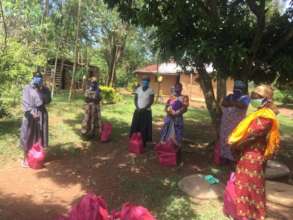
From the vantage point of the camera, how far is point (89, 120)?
9.48 m

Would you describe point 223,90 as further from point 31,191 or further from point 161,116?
point 161,116

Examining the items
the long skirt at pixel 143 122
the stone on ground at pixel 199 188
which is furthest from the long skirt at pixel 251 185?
the long skirt at pixel 143 122

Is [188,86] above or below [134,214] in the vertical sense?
above

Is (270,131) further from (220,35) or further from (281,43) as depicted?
(281,43)

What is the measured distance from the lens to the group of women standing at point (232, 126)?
4172 mm

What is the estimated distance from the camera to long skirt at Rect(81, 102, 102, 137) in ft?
31.0

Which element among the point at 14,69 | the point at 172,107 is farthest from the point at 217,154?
the point at 14,69

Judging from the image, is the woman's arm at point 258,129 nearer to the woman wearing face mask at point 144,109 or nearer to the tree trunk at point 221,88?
the tree trunk at point 221,88

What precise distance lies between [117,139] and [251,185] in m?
5.86

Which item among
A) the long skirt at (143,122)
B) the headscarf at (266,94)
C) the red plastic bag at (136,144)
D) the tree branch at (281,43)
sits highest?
the tree branch at (281,43)

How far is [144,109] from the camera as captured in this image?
866 centimetres

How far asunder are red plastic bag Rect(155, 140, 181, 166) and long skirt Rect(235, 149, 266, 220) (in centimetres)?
291

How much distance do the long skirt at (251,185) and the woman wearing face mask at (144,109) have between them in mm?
4314

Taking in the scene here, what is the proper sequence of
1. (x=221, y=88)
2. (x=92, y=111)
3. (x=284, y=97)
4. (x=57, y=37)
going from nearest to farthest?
1. (x=221, y=88)
2. (x=92, y=111)
3. (x=57, y=37)
4. (x=284, y=97)
